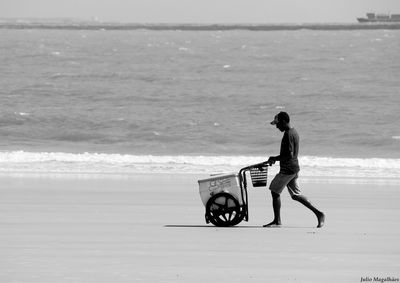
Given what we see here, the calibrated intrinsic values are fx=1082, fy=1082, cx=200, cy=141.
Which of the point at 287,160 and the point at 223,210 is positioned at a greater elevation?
the point at 287,160

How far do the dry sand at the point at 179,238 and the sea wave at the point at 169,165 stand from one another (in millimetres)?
3890

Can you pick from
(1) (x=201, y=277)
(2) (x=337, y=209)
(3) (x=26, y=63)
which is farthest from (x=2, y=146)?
(3) (x=26, y=63)

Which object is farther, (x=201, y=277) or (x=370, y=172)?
(x=370, y=172)

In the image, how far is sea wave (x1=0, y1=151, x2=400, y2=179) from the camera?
1991 centimetres

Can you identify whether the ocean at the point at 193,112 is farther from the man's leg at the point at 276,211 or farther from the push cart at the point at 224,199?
the push cart at the point at 224,199

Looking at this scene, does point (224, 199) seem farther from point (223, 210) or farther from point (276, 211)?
point (276, 211)

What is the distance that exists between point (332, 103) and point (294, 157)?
33.0 metres

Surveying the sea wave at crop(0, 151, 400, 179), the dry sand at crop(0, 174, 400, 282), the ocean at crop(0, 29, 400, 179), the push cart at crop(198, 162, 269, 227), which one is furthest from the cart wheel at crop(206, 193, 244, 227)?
the ocean at crop(0, 29, 400, 179)

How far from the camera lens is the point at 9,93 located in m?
47.8

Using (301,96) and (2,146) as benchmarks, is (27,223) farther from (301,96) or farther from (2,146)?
(301,96)

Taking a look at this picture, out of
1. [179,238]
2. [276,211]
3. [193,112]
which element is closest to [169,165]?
[276,211]

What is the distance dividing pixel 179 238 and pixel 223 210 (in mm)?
1163

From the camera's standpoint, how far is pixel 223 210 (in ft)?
38.7

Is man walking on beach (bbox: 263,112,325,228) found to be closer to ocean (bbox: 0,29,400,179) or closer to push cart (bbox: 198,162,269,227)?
push cart (bbox: 198,162,269,227)
